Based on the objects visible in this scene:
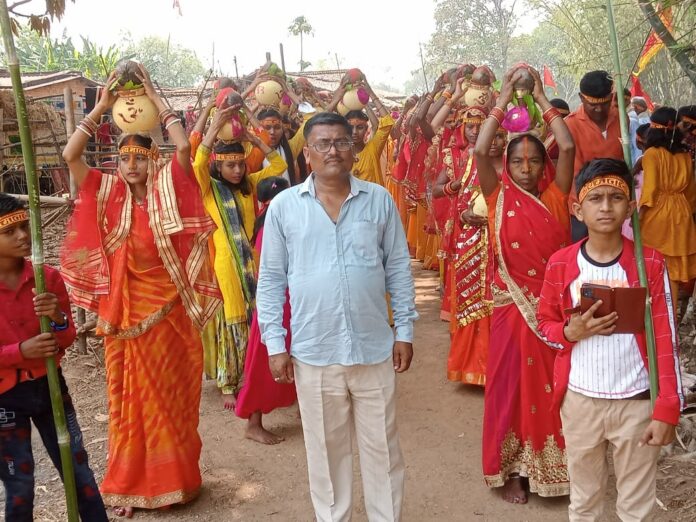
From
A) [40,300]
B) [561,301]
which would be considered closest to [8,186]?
[40,300]

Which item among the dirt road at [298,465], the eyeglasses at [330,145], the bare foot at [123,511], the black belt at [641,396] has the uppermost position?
the eyeglasses at [330,145]

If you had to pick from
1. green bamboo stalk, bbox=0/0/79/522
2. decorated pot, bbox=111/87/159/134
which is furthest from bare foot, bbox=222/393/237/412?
green bamboo stalk, bbox=0/0/79/522

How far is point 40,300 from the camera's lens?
247 centimetres

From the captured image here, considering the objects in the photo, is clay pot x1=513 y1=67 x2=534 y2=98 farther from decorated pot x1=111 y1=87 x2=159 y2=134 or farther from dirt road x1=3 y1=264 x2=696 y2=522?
dirt road x1=3 y1=264 x2=696 y2=522

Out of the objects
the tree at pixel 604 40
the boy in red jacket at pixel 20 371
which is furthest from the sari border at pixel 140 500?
the tree at pixel 604 40

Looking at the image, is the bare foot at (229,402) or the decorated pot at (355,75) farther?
the decorated pot at (355,75)

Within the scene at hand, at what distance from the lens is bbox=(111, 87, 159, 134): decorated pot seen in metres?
3.44

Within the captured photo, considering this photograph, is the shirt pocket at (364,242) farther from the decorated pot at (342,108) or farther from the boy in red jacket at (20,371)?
the decorated pot at (342,108)

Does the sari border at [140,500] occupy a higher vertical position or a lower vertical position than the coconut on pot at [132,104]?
lower

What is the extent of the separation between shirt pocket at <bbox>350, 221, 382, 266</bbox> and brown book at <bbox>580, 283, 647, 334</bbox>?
0.88 metres

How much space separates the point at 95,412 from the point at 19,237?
2.83 meters

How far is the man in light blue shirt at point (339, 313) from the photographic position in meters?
→ 2.86

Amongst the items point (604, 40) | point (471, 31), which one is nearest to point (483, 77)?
point (604, 40)

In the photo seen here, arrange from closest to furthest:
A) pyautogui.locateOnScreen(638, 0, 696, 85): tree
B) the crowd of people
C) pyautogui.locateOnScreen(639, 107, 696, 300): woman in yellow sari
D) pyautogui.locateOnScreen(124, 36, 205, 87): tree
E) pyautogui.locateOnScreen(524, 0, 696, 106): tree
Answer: the crowd of people, pyautogui.locateOnScreen(638, 0, 696, 85): tree, pyautogui.locateOnScreen(524, 0, 696, 106): tree, pyautogui.locateOnScreen(639, 107, 696, 300): woman in yellow sari, pyautogui.locateOnScreen(124, 36, 205, 87): tree
